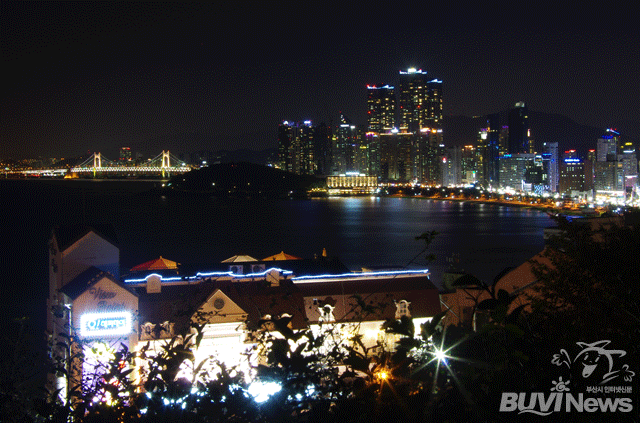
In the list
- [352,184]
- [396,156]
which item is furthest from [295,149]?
[352,184]

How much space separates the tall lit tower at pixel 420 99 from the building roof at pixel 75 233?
84.2m

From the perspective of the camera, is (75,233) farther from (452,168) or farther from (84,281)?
(452,168)

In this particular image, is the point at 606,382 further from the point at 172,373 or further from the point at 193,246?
the point at 193,246

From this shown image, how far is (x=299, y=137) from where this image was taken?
8144 centimetres

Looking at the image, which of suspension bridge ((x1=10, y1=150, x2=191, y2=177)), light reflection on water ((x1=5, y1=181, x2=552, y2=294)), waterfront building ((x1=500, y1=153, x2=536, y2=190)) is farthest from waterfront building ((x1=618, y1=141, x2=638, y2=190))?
suspension bridge ((x1=10, y1=150, x2=191, y2=177))

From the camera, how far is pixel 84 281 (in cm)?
409

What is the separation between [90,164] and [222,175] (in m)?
22.1

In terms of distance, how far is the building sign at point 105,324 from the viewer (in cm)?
381

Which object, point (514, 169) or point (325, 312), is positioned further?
point (514, 169)

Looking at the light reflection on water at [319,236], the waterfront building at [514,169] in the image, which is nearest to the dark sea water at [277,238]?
the light reflection on water at [319,236]

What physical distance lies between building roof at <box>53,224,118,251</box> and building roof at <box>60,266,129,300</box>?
26cm

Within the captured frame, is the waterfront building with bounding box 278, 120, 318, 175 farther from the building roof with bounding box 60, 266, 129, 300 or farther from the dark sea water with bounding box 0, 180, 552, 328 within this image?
the building roof with bounding box 60, 266, 129, 300
